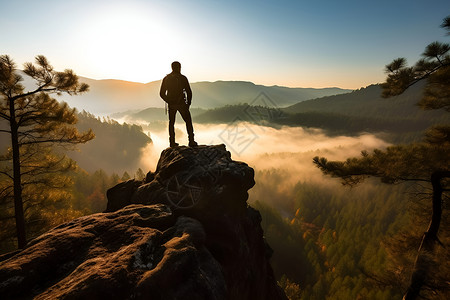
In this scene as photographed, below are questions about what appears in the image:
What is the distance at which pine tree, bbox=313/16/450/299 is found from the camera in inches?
300

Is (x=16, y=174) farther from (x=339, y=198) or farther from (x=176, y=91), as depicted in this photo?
(x=339, y=198)

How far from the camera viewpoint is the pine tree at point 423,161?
7613mm

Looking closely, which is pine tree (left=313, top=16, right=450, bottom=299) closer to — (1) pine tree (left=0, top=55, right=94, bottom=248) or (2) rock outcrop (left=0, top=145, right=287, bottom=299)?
(2) rock outcrop (left=0, top=145, right=287, bottom=299)

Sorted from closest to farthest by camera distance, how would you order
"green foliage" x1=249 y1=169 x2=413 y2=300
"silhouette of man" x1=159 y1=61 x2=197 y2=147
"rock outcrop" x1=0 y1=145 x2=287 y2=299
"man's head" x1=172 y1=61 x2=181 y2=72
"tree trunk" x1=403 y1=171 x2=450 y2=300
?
"rock outcrop" x1=0 y1=145 x2=287 y2=299 < "tree trunk" x1=403 y1=171 x2=450 y2=300 < "man's head" x1=172 y1=61 x2=181 y2=72 < "silhouette of man" x1=159 y1=61 x2=197 y2=147 < "green foliage" x1=249 y1=169 x2=413 y2=300

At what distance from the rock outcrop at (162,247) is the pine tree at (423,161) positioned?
5583 millimetres

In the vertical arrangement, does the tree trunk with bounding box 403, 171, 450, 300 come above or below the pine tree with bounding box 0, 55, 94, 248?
below

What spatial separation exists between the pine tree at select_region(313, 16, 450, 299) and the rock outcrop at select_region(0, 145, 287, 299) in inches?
220

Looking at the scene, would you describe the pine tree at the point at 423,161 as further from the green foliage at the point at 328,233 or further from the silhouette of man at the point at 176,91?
the silhouette of man at the point at 176,91

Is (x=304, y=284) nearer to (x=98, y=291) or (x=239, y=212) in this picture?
(x=239, y=212)

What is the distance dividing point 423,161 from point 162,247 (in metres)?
11.3

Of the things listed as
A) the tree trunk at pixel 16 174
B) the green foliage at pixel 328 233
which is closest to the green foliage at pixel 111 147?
the green foliage at pixel 328 233

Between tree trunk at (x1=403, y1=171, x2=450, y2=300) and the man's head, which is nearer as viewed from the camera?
tree trunk at (x1=403, y1=171, x2=450, y2=300)

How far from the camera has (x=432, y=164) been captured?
9195 millimetres

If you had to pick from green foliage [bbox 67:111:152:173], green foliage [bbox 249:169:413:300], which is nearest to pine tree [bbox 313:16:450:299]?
green foliage [bbox 249:169:413:300]
